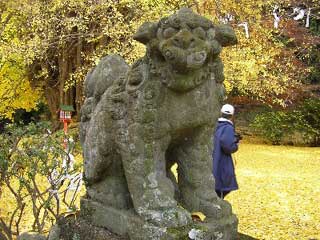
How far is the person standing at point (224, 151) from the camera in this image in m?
4.28

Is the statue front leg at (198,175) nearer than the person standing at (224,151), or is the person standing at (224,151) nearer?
the statue front leg at (198,175)

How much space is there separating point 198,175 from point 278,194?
6.37 meters

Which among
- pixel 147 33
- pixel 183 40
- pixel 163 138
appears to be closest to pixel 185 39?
pixel 183 40

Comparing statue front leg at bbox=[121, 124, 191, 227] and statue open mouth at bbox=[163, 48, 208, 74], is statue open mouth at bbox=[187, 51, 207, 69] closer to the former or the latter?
statue open mouth at bbox=[163, 48, 208, 74]

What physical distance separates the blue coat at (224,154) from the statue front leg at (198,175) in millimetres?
1680

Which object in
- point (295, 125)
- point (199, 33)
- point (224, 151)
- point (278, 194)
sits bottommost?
point (278, 194)

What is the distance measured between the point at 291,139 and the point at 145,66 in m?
13.9

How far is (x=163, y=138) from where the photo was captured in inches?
95.5

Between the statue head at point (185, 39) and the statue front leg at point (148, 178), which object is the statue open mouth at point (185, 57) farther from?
the statue front leg at point (148, 178)

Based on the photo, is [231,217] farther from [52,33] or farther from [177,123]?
[52,33]

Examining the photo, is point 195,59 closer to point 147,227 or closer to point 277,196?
point 147,227

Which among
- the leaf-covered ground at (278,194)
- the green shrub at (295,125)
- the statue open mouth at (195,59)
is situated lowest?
the leaf-covered ground at (278,194)

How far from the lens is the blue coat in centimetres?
428

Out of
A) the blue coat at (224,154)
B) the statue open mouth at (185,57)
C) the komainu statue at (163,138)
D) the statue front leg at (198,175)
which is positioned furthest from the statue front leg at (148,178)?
the blue coat at (224,154)
